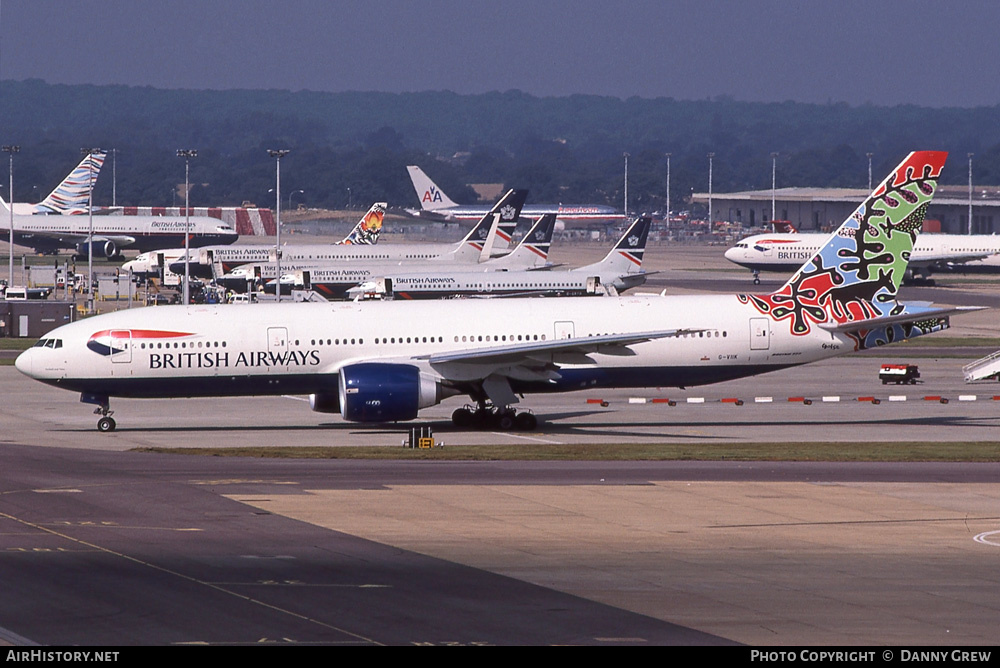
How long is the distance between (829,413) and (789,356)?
4612mm

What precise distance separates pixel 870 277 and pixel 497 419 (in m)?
13.3

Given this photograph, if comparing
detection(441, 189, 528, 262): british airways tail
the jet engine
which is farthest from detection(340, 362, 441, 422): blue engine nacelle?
the jet engine

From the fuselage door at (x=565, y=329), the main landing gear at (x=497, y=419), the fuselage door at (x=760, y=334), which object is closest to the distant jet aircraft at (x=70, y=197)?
the main landing gear at (x=497, y=419)

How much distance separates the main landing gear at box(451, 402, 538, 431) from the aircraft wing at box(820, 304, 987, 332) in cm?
1009

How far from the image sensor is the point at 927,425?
1785 inches

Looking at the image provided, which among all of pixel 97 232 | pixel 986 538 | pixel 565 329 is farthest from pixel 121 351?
pixel 97 232

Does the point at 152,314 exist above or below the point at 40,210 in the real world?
below

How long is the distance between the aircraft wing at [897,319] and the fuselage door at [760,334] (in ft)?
6.08

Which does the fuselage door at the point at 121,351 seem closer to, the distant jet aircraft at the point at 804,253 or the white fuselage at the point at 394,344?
the white fuselage at the point at 394,344

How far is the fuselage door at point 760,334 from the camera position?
146ft

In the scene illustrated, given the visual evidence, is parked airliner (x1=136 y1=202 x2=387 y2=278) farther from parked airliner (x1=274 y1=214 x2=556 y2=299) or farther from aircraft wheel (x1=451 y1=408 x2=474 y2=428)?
aircraft wheel (x1=451 y1=408 x2=474 y2=428)
